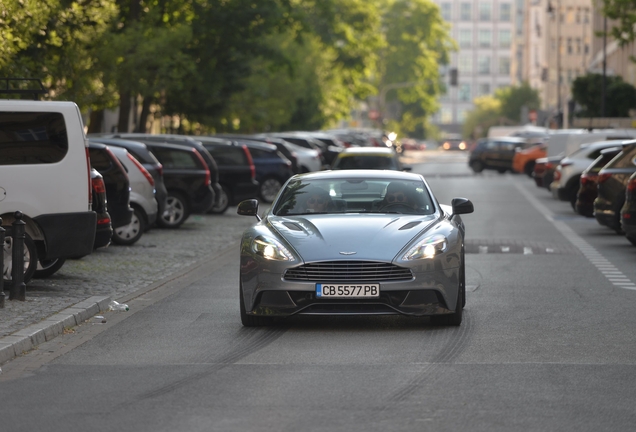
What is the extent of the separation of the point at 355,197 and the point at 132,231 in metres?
8.71

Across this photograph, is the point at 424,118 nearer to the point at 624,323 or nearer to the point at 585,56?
the point at 585,56

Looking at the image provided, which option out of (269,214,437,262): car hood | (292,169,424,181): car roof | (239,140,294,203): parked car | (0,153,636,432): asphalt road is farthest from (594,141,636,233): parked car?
(239,140,294,203): parked car

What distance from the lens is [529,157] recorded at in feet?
172

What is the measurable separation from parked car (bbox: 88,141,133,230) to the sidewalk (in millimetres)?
568

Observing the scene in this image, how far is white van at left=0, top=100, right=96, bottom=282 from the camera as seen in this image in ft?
42.9

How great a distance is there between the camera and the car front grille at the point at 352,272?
10578 mm

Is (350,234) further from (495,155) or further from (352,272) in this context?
(495,155)

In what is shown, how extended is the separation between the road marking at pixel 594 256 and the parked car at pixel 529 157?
22165mm

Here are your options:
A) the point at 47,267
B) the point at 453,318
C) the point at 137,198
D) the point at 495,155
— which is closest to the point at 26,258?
the point at 47,267

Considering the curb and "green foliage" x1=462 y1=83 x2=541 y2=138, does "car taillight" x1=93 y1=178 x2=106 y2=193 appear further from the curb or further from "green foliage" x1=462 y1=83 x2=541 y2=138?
"green foliage" x1=462 y1=83 x2=541 y2=138

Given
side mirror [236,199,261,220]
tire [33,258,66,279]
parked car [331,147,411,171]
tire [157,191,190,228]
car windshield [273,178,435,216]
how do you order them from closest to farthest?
car windshield [273,178,435,216] → side mirror [236,199,261,220] → tire [33,258,66,279] → tire [157,191,190,228] → parked car [331,147,411,171]

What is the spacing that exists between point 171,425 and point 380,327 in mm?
4193

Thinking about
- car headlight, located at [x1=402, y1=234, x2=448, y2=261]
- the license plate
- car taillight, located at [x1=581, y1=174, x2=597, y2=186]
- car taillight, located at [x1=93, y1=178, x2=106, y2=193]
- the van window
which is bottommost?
car taillight, located at [x1=581, y1=174, x2=597, y2=186]

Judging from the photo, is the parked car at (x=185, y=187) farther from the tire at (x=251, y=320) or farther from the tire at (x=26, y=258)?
the tire at (x=251, y=320)
